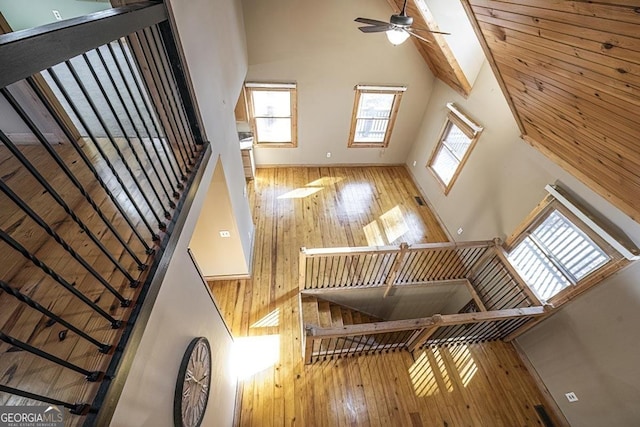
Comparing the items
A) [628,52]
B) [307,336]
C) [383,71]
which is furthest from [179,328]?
[383,71]

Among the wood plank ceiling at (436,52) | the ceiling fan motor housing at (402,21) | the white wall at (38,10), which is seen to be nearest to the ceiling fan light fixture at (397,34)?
the ceiling fan motor housing at (402,21)

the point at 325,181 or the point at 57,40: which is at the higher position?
the point at 325,181

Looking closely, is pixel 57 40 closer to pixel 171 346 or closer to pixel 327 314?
pixel 171 346

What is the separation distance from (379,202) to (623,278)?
3.66 metres

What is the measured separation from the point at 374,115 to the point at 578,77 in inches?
163

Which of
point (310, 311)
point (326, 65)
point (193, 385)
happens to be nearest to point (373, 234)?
point (310, 311)

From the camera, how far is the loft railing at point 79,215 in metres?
0.80

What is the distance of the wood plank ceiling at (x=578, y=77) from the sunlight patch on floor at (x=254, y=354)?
3.87 metres

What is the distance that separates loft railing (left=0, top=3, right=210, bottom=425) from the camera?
0.80 meters

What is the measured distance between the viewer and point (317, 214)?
525cm

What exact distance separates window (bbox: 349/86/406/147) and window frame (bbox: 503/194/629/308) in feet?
11.4

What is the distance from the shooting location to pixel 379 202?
223 inches

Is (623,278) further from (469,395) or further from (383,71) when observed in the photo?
(383,71)

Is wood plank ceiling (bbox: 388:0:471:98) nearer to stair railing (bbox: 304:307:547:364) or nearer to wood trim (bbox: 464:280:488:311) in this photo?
wood trim (bbox: 464:280:488:311)
